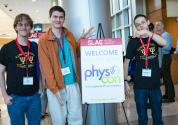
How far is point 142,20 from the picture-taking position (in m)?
3.20

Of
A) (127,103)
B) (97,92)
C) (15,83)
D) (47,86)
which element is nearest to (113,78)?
(97,92)

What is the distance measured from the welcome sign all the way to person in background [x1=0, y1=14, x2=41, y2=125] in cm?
51

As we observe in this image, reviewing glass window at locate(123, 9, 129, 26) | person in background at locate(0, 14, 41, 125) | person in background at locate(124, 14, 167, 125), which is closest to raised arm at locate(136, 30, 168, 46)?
person in background at locate(124, 14, 167, 125)

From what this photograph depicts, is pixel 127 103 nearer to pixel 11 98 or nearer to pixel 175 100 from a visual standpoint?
pixel 175 100

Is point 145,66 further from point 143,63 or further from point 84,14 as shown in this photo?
point 84,14

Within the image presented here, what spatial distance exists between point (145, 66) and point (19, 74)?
4.30 feet

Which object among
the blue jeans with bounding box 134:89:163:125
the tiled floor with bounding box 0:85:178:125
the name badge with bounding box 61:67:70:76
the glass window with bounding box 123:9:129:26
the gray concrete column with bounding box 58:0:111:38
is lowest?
the tiled floor with bounding box 0:85:178:125

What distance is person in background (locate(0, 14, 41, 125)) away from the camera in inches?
112

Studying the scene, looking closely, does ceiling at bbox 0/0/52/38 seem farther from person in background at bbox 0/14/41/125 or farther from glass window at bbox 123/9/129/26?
person in background at bbox 0/14/41/125

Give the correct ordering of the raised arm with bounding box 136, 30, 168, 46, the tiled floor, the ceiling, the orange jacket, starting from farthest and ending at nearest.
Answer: the ceiling < the tiled floor < the raised arm with bounding box 136, 30, 168, 46 < the orange jacket

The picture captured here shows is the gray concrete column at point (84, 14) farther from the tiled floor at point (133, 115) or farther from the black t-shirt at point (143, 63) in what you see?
the tiled floor at point (133, 115)

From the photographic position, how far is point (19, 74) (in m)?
2.86

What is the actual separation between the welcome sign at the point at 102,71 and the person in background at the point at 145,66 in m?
0.28

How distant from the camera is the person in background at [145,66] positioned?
3.21m
